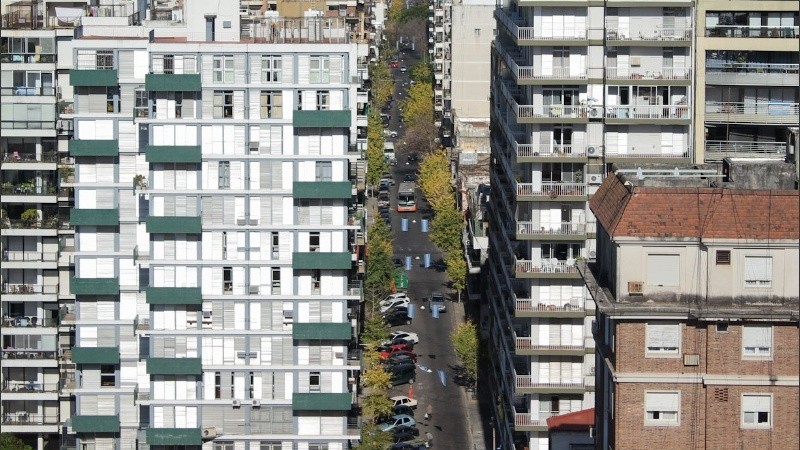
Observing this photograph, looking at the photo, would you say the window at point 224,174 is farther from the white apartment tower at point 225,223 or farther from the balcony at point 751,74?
the balcony at point 751,74

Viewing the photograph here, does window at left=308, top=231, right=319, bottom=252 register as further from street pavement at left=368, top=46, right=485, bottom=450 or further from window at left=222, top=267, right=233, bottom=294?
street pavement at left=368, top=46, right=485, bottom=450

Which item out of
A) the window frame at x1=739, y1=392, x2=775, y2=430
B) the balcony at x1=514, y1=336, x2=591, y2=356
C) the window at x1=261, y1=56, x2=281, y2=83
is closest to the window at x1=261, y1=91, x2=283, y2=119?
the window at x1=261, y1=56, x2=281, y2=83

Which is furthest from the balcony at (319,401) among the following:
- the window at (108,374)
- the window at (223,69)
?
the window at (223,69)

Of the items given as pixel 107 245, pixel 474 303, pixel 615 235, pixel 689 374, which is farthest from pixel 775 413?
pixel 474 303

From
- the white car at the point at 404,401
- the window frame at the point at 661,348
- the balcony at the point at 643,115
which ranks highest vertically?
the balcony at the point at 643,115

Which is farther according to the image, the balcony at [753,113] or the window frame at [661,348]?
the balcony at [753,113]

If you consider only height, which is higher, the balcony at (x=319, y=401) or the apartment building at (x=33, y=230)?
the apartment building at (x=33, y=230)

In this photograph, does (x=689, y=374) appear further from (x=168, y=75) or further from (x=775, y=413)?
(x=168, y=75)
